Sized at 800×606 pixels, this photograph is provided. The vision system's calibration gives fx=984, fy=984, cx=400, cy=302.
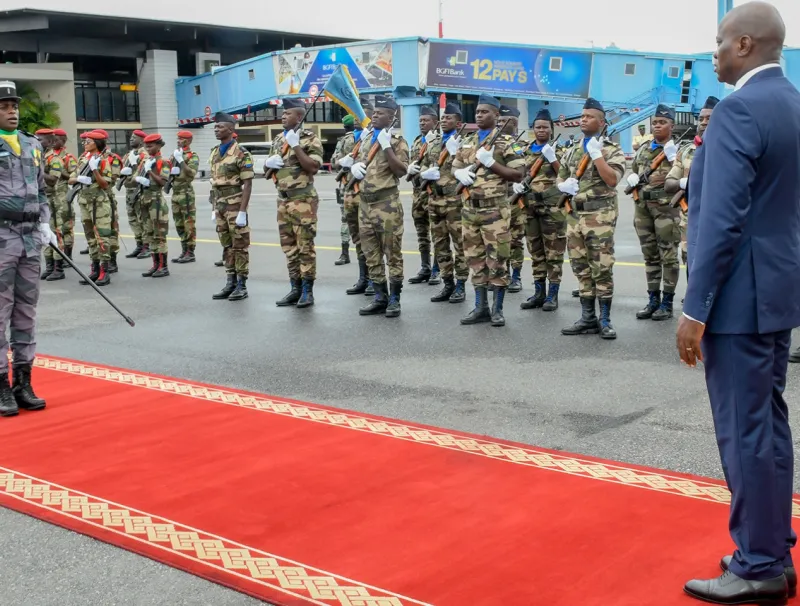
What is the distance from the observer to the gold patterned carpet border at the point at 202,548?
11.5ft

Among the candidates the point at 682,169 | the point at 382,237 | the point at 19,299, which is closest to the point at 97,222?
the point at 382,237

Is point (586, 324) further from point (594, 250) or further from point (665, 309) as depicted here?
point (665, 309)

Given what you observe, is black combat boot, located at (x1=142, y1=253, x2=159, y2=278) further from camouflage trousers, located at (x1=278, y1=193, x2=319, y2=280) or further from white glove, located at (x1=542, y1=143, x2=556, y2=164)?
white glove, located at (x1=542, y1=143, x2=556, y2=164)

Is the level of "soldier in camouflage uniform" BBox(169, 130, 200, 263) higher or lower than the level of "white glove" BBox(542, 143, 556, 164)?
lower

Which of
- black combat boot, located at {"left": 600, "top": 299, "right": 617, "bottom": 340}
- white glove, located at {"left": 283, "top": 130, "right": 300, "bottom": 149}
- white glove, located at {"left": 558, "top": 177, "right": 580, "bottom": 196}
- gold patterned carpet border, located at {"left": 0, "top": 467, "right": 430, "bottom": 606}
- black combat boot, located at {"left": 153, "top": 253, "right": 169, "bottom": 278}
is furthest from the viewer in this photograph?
black combat boot, located at {"left": 153, "top": 253, "right": 169, "bottom": 278}

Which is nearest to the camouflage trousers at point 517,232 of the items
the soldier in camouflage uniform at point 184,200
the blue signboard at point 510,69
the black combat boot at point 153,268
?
the black combat boot at point 153,268

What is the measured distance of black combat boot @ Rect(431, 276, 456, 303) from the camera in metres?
10.2

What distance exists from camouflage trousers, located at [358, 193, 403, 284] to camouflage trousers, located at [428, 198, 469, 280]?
0.74 meters

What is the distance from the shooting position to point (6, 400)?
20.2ft

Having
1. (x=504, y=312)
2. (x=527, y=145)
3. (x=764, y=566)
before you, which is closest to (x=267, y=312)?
(x=504, y=312)

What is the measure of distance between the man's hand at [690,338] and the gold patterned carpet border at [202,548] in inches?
48.5

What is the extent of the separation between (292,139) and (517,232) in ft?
8.56

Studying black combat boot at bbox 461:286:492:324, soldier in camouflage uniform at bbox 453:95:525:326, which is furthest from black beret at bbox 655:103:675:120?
black combat boot at bbox 461:286:492:324

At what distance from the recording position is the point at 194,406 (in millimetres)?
6254
